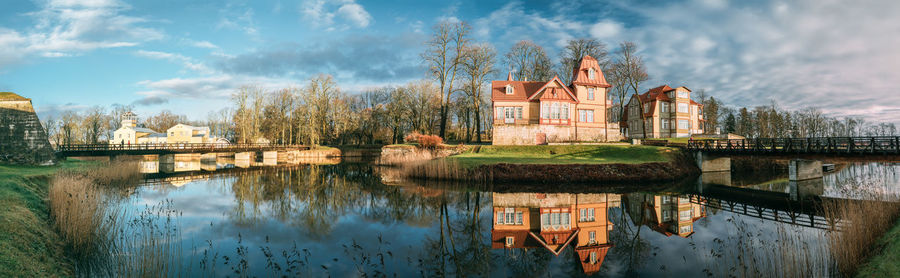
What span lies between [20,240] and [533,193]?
1649 centimetres

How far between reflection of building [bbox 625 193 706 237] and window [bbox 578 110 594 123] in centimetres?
1786

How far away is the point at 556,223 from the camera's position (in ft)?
39.6

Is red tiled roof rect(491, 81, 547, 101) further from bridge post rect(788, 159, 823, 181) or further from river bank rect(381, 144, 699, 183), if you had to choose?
bridge post rect(788, 159, 823, 181)

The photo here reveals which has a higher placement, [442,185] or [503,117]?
[503,117]

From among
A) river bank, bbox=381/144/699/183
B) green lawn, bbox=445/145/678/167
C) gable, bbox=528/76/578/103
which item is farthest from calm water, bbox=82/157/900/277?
gable, bbox=528/76/578/103

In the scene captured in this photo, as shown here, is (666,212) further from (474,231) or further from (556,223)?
(474,231)

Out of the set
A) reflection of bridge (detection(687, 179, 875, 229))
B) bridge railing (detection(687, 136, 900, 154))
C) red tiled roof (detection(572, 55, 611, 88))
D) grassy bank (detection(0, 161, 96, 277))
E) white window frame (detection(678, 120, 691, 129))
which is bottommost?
reflection of bridge (detection(687, 179, 875, 229))

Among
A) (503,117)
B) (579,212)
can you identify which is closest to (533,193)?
(579,212)

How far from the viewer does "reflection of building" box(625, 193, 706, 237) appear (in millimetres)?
11362

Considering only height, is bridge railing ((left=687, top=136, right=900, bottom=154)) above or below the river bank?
above

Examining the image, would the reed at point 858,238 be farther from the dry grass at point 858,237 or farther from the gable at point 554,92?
the gable at point 554,92

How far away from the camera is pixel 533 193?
1798cm

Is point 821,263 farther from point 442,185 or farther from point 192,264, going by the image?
point 442,185

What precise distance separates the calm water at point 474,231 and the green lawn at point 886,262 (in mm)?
666
